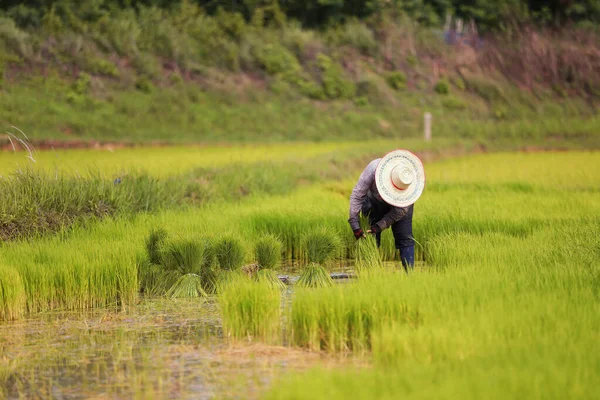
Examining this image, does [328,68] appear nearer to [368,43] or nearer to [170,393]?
[368,43]

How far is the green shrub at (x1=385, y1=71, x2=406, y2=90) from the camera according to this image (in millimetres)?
31781

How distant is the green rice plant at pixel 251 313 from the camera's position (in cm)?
495

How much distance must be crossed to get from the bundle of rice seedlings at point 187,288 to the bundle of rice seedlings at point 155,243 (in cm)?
41

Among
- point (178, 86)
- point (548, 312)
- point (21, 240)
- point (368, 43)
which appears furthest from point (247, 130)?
point (548, 312)

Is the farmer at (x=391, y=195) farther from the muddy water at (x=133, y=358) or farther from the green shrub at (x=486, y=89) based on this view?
the green shrub at (x=486, y=89)

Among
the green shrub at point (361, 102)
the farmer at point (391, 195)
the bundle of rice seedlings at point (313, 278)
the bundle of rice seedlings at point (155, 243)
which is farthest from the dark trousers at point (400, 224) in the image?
the green shrub at point (361, 102)

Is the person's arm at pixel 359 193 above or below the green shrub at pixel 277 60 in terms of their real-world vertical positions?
below

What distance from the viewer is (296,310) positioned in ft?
16.1

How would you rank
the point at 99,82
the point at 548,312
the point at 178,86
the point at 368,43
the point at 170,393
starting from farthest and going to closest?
1. the point at 368,43
2. the point at 178,86
3. the point at 99,82
4. the point at 548,312
5. the point at 170,393

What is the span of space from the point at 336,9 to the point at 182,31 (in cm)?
749

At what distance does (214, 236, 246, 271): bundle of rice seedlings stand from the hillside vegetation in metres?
13.5

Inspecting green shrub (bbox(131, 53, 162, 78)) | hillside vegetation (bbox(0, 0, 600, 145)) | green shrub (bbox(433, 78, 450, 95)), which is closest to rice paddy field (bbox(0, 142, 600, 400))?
hillside vegetation (bbox(0, 0, 600, 145))

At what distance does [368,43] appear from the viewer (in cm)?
3306

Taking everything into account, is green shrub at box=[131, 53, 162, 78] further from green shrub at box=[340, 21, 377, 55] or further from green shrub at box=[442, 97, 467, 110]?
green shrub at box=[442, 97, 467, 110]
